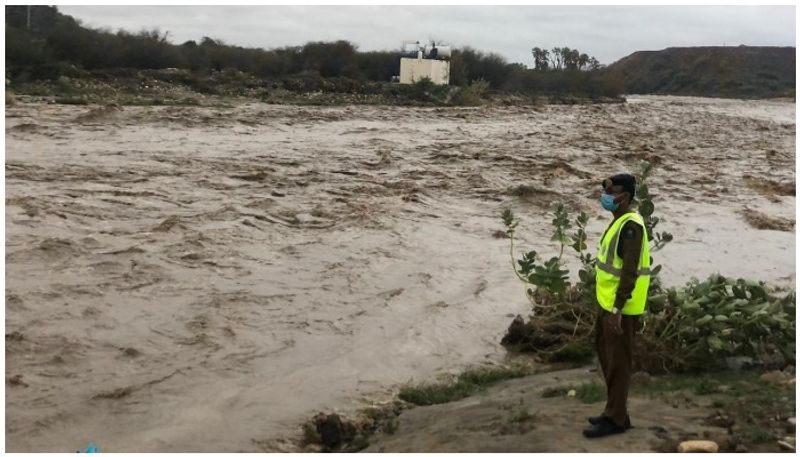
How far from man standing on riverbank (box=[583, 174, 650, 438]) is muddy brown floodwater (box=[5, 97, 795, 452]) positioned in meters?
2.14

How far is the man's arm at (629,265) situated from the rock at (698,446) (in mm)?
775

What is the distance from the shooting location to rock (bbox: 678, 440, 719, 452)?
436 cm

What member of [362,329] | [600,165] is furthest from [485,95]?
[362,329]

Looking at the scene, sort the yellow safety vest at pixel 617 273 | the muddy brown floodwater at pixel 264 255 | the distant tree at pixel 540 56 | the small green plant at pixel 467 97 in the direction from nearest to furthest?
the yellow safety vest at pixel 617 273, the muddy brown floodwater at pixel 264 255, the small green plant at pixel 467 97, the distant tree at pixel 540 56

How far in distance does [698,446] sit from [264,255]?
6521mm

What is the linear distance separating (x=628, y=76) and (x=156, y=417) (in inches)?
4173

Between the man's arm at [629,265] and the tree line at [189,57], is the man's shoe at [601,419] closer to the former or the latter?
the man's arm at [629,265]

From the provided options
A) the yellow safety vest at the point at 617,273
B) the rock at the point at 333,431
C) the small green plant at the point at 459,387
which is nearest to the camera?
the yellow safety vest at the point at 617,273

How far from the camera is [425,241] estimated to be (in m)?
11.4

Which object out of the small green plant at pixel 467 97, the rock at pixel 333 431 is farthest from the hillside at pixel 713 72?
the rock at pixel 333 431

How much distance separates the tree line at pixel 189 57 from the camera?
27.4 metres

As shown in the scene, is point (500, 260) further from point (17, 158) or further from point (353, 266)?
point (17, 158)

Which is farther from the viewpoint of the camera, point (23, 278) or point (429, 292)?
point (429, 292)

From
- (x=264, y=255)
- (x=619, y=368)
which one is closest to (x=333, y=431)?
(x=619, y=368)
